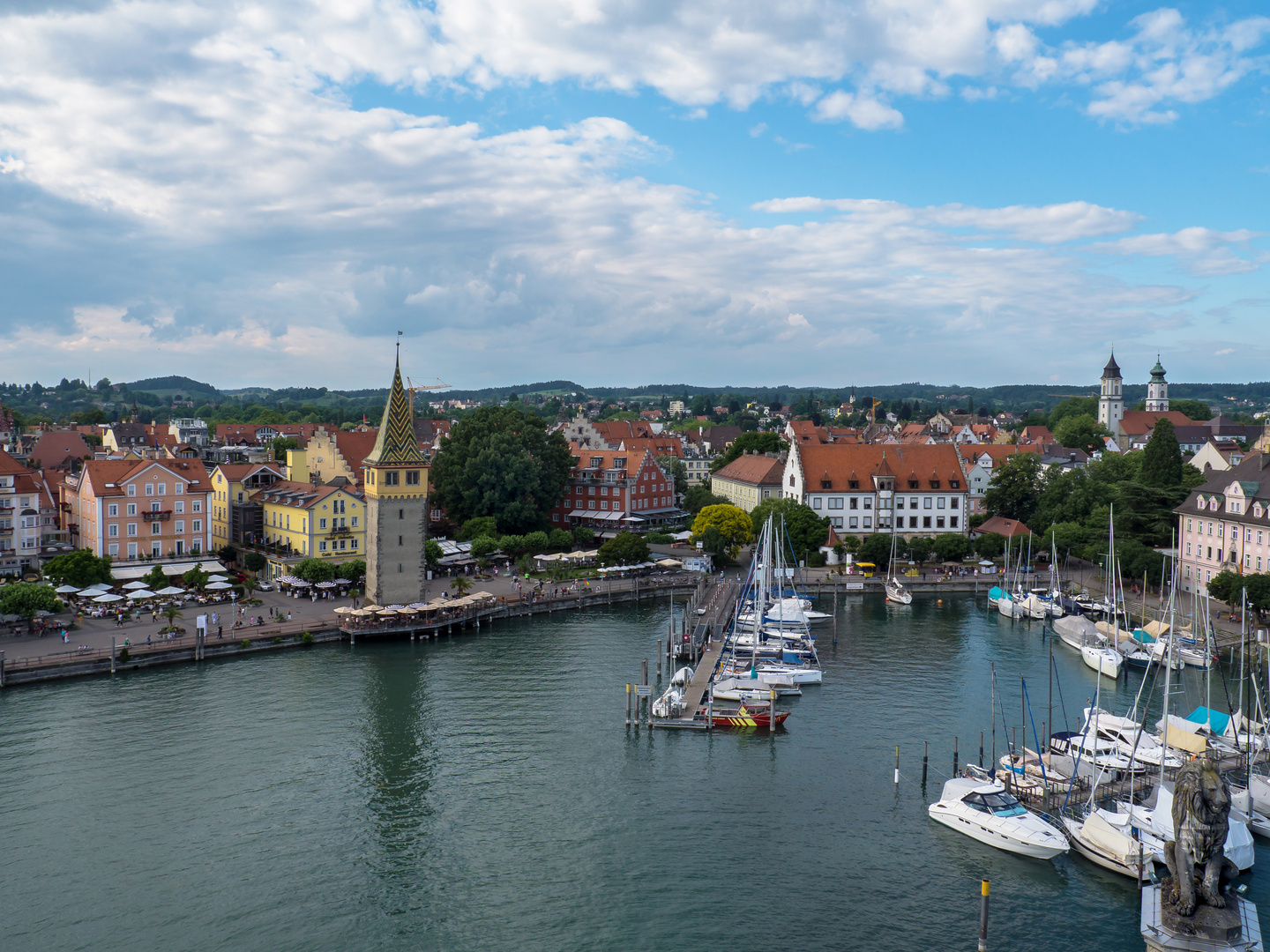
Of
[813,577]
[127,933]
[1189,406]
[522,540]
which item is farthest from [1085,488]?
[1189,406]

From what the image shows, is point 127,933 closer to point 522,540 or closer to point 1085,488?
point 522,540

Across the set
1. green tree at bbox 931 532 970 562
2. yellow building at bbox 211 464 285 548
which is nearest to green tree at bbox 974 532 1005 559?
green tree at bbox 931 532 970 562

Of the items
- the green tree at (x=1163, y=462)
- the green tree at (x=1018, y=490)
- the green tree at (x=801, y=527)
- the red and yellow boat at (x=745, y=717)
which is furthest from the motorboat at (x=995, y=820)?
the green tree at (x=1018, y=490)

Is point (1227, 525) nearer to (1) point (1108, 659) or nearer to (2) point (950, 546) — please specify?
(2) point (950, 546)

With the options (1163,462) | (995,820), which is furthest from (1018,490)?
(995,820)

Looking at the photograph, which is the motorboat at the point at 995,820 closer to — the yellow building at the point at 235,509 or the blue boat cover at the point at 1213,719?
the blue boat cover at the point at 1213,719

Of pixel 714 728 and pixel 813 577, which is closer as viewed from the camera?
pixel 714 728
